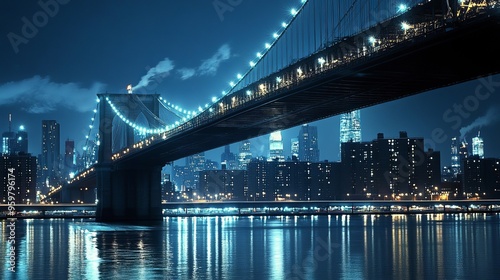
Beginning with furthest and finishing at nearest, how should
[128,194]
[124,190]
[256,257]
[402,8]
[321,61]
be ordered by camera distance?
[128,194] < [124,190] < [321,61] < [256,257] < [402,8]

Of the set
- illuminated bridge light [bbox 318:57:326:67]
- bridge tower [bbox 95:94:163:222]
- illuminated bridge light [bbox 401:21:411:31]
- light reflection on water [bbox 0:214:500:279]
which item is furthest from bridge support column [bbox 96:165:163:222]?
illuminated bridge light [bbox 401:21:411:31]

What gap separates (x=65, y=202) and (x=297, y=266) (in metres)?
118

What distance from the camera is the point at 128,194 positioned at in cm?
9388

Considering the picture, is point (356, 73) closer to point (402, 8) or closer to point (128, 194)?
point (402, 8)

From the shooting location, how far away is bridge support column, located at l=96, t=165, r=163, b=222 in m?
92.9

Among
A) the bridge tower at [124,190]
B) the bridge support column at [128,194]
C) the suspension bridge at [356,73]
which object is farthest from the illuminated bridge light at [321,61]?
the bridge support column at [128,194]

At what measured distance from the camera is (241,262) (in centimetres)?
4091

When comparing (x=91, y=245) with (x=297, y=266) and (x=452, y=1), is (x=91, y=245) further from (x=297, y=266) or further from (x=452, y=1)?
(x=452, y=1)

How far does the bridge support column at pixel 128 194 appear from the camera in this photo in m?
92.9

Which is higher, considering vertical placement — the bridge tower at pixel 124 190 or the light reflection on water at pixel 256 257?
the bridge tower at pixel 124 190

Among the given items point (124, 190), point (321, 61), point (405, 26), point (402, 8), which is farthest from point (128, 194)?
point (405, 26)

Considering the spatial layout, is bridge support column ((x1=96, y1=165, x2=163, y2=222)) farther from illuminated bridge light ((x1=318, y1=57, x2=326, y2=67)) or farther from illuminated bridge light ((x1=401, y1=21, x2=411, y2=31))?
illuminated bridge light ((x1=401, y1=21, x2=411, y2=31))

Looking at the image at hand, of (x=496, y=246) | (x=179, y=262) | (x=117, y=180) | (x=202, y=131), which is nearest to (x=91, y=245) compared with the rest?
(x=179, y=262)

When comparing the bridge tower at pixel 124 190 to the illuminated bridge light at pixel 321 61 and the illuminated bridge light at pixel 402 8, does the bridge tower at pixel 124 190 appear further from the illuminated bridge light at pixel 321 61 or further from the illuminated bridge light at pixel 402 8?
the illuminated bridge light at pixel 402 8
